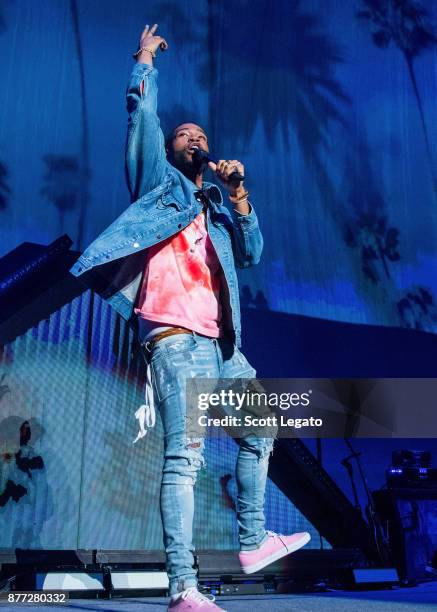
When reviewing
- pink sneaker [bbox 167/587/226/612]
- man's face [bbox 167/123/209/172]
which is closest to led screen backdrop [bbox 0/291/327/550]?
man's face [bbox 167/123/209/172]

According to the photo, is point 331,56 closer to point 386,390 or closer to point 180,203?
point 386,390

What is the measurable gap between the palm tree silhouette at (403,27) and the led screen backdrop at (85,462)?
237 cm

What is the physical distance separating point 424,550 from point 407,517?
18 centimetres

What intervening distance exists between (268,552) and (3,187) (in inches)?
110

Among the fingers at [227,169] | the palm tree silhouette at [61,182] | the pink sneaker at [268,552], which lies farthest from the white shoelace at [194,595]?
the palm tree silhouette at [61,182]

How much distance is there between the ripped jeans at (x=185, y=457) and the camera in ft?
5.07

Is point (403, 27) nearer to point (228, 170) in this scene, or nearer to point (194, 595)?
point (228, 170)

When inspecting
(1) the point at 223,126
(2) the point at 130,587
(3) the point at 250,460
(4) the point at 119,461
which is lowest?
(2) the point at 130,587

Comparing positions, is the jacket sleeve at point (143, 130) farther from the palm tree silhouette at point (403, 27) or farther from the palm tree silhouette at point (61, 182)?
the palm tree silhouette at point (403, 27)

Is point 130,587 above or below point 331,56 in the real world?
below

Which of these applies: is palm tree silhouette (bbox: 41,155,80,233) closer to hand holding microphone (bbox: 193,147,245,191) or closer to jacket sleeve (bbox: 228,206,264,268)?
jacket sleeve (bbox: 228,206,264,268)

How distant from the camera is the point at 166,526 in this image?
1.56 meters

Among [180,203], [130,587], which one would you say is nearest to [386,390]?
[130,587]

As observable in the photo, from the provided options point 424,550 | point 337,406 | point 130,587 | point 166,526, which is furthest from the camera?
point 337,406
